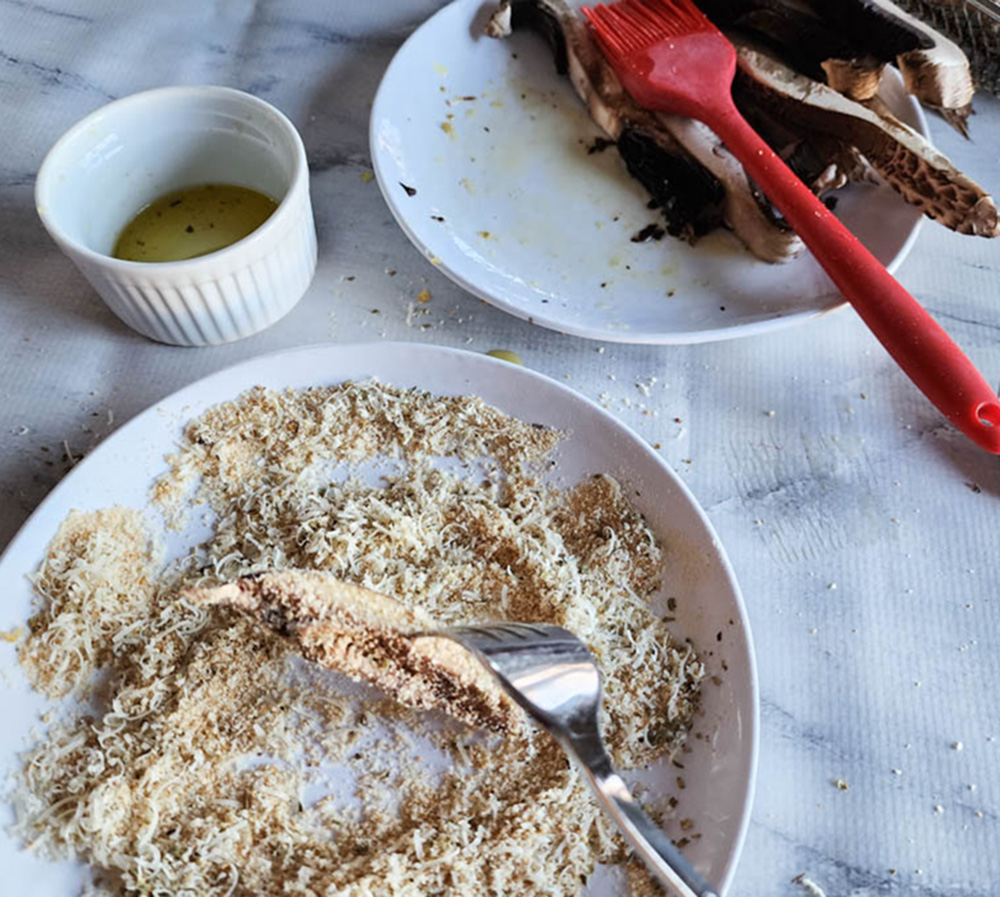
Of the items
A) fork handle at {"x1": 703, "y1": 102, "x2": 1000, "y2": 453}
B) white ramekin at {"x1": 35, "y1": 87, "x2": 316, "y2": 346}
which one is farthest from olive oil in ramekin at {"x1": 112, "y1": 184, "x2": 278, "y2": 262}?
fork handle at {"x1": 703, "y1": 102, "x2": 1000, "y2": 453}

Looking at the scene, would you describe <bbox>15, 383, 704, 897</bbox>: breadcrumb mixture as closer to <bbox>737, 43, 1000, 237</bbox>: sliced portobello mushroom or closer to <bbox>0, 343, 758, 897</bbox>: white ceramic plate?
<bbox>0, 343, 758, 897</bbox>: white ceramic plate

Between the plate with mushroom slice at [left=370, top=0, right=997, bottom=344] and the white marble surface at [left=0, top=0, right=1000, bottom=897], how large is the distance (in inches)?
2.5

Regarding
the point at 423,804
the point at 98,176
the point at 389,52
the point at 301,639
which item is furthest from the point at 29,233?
the point at 423,804

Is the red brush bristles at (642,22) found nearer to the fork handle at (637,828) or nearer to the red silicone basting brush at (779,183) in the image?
the red silicone basting brush at (779,183)

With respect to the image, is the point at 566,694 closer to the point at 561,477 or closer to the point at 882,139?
the point at 561,477

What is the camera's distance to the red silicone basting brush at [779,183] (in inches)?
28.1

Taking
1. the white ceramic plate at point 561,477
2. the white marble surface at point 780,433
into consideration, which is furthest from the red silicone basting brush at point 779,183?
the white ceramic plate at point 561,477

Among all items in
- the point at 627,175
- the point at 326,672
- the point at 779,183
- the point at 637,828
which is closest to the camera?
the point at 637,828

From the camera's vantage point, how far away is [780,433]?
0.83 metres

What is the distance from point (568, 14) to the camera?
0.98 metres

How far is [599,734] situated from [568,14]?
77 centimetres

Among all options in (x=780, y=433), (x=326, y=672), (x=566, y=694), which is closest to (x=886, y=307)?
(x=780, y=433)

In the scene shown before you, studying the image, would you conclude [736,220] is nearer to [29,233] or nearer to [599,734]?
[599,734]

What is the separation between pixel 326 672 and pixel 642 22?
74 centimetres
